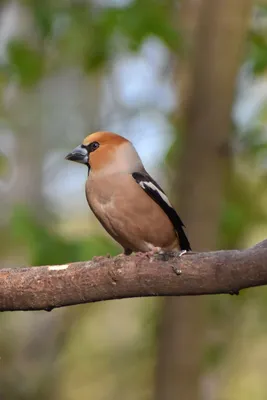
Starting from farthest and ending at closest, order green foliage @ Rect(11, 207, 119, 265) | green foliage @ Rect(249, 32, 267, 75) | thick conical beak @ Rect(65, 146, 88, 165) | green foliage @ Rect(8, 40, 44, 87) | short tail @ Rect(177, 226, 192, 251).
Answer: green foliage @ Rect(8, 40, 44, 87)
green foliage @ Rect(249, 32, 267, 75)
green foliage @ Rect(11, 207, 119, 265)
thick conical beak @ Rect(65, 146, 88, 165)
short tail @ Rect(177, 226, 192, 251)

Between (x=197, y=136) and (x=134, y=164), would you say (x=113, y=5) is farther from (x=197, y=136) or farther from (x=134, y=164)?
(x=134, y=164)

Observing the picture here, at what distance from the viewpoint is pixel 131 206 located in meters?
4.12

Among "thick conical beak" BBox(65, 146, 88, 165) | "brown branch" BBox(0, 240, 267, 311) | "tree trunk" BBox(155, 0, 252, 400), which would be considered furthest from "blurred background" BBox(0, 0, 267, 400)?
"brown branch" BBox(0, 240, 267, 311)

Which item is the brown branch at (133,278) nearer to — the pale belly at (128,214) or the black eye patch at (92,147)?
the pale belly at (128,214)

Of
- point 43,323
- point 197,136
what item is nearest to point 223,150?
point 197,136

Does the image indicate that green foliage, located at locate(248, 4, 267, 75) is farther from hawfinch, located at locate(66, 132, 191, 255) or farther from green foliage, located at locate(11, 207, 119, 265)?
green foliage, located at locate(11, 207, 119, 265)

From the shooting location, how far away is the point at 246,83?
21.0 ft

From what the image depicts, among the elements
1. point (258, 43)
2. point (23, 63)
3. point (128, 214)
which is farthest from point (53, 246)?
point (258, 43)

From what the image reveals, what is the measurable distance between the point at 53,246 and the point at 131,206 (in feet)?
3.31

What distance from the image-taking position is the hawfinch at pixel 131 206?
4117mm

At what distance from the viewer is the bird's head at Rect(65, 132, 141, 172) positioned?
4387 mm

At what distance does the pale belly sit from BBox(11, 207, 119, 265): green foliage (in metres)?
0.73

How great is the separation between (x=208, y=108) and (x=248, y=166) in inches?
72.0

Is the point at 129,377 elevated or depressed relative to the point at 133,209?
depressed
